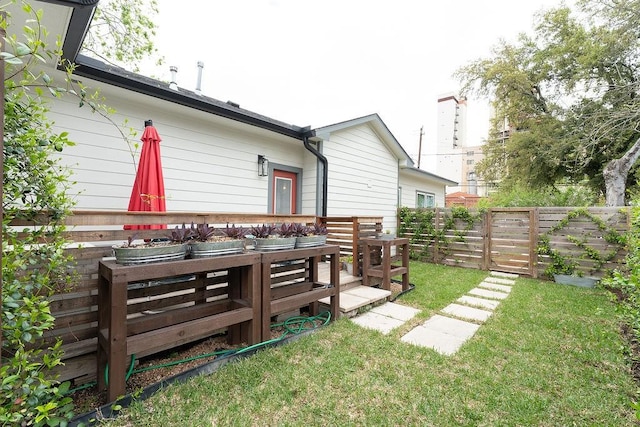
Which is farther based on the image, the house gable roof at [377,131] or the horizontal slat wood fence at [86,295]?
the house gable roof at [377,131]

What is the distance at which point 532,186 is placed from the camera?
1216 centimetres

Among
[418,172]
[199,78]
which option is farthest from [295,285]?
[418,172]

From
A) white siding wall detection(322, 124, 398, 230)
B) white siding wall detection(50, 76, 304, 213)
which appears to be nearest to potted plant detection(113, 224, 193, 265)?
white siding wall detection(50, 76, 304, 213)

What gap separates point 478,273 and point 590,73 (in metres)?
9.28

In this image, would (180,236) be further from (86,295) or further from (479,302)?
(479,302)

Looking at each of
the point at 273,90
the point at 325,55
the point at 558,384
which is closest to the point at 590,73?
the point at 325,55

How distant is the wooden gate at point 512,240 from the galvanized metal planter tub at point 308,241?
5.28 meters

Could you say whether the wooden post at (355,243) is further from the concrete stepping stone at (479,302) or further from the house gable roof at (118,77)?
the house gable roof at (118,77)

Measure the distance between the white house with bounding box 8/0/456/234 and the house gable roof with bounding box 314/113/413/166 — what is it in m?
0.03

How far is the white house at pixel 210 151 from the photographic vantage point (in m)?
3.49

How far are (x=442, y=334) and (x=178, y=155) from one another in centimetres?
438

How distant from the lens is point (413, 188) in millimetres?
10664

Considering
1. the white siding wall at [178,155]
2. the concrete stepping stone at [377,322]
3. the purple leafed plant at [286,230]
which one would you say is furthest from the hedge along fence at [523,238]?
the purple leafed plant at [286,230]

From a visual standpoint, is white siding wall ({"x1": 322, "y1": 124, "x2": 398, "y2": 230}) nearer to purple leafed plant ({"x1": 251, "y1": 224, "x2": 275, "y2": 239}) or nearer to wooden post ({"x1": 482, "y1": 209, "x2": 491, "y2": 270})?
wooden post ({"x1": 482, "y1": 209, "x2": 491, "y2": 270})
